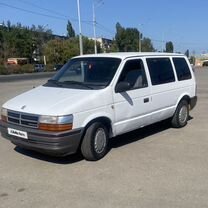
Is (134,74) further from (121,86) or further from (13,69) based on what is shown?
(13,69)

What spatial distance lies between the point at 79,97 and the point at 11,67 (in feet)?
204

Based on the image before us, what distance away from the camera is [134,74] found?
24.3ft

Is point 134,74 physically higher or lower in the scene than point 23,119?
higher

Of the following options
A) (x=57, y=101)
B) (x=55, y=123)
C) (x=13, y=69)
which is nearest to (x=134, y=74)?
(x=57, y=101)

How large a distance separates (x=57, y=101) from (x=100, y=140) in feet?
3.39

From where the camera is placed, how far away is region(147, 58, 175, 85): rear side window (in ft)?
26.0

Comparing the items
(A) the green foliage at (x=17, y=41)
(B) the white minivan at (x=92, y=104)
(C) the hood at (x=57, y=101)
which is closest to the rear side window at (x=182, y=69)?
(B) the white minivan at (x=92, y=104)

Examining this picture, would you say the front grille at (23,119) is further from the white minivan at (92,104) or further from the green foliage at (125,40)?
the green foliage at (125,40)

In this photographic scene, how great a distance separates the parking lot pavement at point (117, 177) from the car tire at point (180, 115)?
3.47ft

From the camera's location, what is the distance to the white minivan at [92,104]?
19.7 feet

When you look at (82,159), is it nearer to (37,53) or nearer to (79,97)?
(79,97)

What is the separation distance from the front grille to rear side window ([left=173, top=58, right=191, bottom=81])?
405cm

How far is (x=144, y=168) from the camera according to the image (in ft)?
19.9

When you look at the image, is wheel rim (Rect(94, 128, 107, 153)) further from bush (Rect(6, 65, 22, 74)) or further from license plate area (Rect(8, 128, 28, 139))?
bush (Rect(6, 65, 22, 74))
